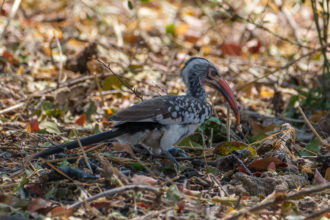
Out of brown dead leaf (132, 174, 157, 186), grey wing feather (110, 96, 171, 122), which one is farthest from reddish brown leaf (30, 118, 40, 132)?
brown dead leaf (132, 174, 157, 186)

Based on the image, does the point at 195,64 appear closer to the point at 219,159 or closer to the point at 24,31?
the point at 219,159

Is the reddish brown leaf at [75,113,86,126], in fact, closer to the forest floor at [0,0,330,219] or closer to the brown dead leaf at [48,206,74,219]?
the forest floor at [0,0,330,219]

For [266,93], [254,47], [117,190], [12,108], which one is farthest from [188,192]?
[254,47]

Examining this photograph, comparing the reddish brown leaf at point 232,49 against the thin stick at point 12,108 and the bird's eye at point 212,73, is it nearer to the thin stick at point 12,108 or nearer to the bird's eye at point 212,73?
the bird's eye at point 212,73

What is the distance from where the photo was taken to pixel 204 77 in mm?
4957

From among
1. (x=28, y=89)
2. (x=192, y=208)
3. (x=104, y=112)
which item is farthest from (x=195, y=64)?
(x=28, y=89)

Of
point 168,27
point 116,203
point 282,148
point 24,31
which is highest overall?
point 168,27

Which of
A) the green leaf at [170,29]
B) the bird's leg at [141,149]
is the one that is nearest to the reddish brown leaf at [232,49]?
the green leaf at [170,29]

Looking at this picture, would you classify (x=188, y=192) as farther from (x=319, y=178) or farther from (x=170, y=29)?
(x=170, y=29)

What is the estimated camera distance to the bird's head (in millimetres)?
4918

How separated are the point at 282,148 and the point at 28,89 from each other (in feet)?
11.1

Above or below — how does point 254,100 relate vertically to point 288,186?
above

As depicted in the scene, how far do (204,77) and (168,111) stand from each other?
34.8 inches

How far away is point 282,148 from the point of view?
4.47 metres
